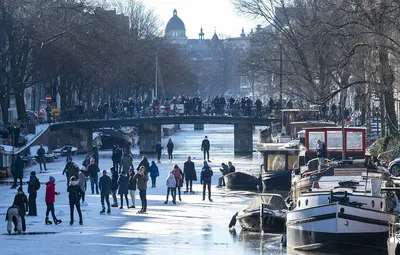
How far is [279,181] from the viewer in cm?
5453

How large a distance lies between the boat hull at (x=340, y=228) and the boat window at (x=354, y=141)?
14.6m

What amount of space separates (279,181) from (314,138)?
682 cm

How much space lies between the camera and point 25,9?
7625 centimetres

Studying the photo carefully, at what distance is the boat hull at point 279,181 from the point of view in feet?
178

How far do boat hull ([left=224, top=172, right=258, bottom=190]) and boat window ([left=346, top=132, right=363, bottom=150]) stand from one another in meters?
8.85

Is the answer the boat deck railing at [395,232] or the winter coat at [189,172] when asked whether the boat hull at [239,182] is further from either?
the boat deck railing at [395,232]

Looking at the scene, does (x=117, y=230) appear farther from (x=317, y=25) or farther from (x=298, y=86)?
(x=298, y=86)

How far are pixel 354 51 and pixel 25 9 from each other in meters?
30.7

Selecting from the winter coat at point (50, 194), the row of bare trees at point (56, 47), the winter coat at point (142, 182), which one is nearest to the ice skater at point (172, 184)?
the winter coat at point (142, 182)

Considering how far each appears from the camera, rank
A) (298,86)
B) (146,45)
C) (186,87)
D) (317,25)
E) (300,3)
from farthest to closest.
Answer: (186,87) → (146,45) → (300,3) → (298,86) → (317,25)

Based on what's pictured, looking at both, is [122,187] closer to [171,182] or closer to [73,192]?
[171,182]

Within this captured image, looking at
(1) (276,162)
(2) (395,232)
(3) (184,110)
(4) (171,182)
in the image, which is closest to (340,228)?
(2) (395,232)

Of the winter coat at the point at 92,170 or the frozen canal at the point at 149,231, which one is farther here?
the winter coat at the point at 92,170

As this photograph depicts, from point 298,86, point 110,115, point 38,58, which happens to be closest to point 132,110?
point 110,115
